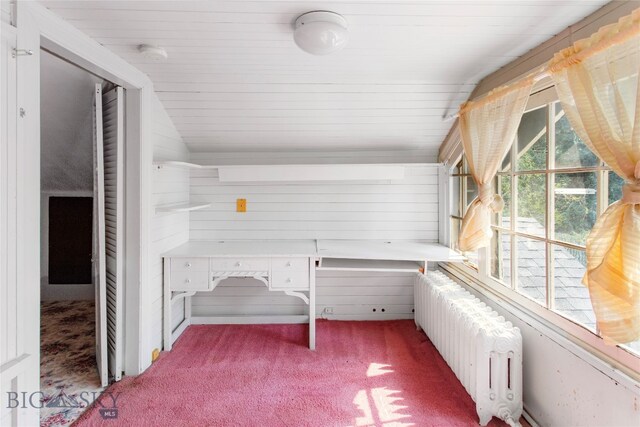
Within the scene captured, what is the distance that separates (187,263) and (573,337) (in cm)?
242

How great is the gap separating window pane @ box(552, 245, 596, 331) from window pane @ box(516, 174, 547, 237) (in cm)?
17

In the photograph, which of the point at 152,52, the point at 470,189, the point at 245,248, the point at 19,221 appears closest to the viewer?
the point at 19,221

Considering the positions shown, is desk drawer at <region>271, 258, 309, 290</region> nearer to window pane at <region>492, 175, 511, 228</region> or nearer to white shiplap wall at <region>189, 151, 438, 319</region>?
white shiplap wall at <region>189, 151, 438, 319</region>

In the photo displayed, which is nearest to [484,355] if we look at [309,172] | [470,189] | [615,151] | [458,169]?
[615,151]

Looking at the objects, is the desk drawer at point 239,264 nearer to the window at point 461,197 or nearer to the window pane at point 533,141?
the window at point 461,197

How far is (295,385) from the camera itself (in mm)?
2094

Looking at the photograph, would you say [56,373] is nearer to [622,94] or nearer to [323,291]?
[323,291]

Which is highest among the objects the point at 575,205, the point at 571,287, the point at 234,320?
the point at 575,205

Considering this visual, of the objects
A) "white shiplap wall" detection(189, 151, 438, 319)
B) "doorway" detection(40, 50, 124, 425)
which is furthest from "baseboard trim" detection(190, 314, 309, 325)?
"doorway" detection(40, 50, 124, 425)

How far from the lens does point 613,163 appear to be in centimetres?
119

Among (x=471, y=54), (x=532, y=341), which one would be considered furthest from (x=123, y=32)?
(x=532, y=341)

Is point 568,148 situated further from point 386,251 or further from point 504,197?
point 386,251

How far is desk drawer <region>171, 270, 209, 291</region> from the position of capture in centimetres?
250

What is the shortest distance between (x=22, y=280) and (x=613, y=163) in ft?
7.62
